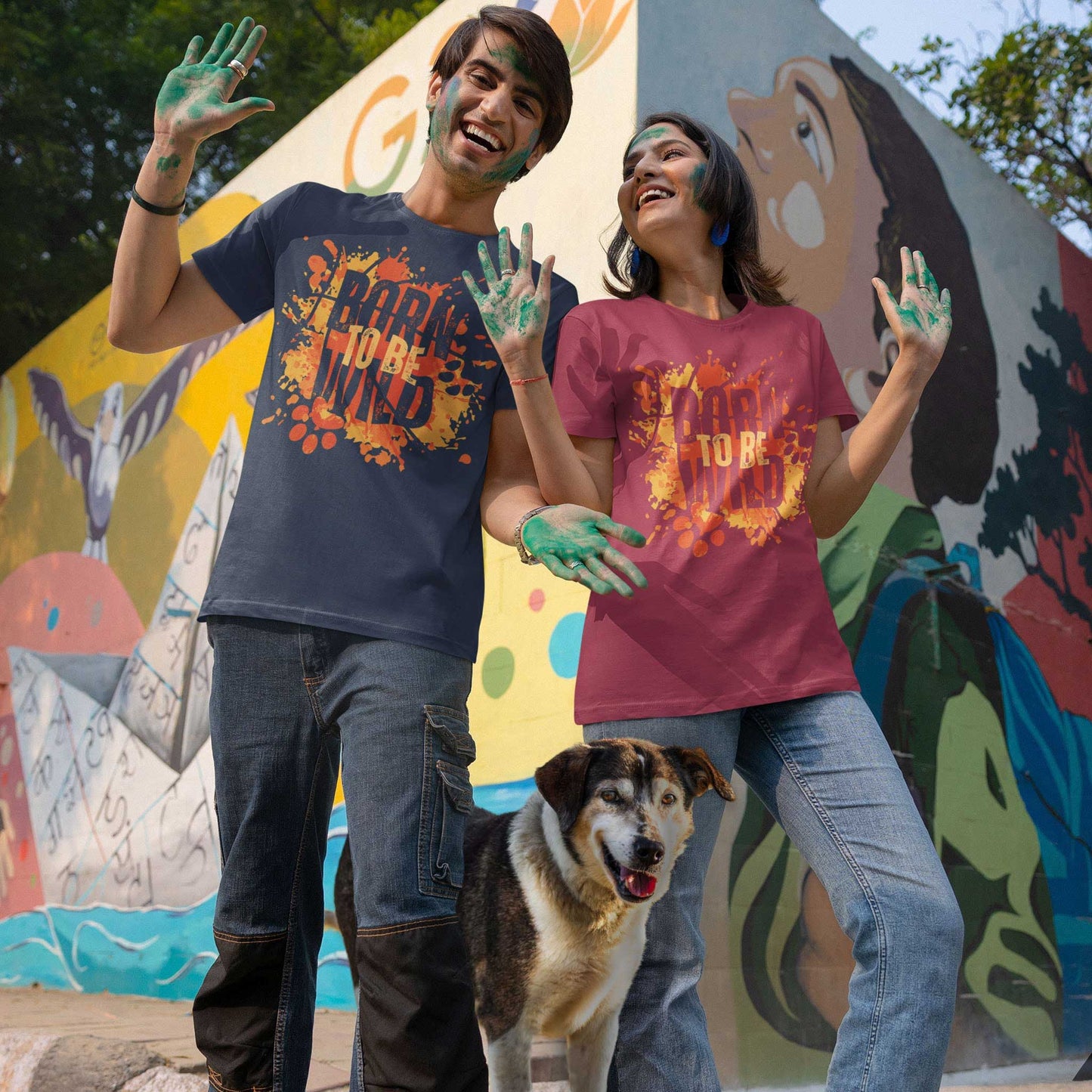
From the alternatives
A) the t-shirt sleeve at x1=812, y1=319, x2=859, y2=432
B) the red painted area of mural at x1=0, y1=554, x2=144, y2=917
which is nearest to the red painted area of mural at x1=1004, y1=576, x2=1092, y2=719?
the t-shirt sleeve at x1=812, y1=319, x2=859, y2=432

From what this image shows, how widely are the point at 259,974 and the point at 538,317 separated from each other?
123cm

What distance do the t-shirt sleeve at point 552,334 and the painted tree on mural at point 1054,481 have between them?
152 inches

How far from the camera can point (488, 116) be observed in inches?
89.6

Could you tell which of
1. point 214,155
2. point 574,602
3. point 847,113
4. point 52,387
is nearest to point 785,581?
point 574,602

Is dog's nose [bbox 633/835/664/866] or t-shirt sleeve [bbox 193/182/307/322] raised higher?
t-shirt sleeve [bbox 193/182/307/322]

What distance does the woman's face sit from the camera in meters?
4.68

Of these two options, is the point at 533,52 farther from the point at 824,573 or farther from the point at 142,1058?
the point at 142,1058

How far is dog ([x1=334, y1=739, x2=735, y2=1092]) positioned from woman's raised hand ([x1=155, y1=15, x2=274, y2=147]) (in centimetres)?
135

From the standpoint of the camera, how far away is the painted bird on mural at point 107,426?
6.96 m

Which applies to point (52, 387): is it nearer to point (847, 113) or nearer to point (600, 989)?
point (847, 113)

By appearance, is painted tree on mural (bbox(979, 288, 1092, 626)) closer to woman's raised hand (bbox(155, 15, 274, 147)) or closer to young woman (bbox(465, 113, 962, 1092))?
young woman (bbox(465, 113, 962, 1092))

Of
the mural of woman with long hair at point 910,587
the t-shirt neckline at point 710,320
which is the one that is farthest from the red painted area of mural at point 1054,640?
the t-shirt neckline at point 710,320

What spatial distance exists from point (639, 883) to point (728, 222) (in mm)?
1441

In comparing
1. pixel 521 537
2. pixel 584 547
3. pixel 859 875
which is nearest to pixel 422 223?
pixel 521 537
